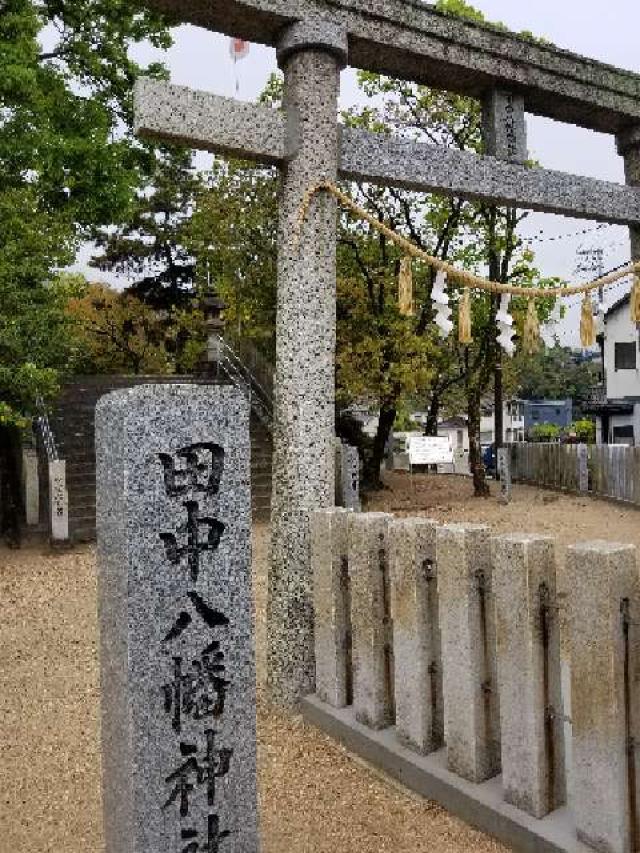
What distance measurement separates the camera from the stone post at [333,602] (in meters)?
5.58

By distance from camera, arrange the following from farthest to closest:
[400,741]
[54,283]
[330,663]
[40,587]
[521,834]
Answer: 1. [54,283]
2. [40,587]
3. [330,663]
4. [400,741]
5. [521,834]

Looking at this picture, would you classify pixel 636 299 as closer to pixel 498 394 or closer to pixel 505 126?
pixel 505 126

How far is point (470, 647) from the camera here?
4.36 m

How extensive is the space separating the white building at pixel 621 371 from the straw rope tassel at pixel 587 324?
25726 millimetres

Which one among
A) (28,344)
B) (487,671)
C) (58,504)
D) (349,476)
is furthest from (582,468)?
(487,671)

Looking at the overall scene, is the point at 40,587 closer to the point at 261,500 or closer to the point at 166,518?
the point at 261,500

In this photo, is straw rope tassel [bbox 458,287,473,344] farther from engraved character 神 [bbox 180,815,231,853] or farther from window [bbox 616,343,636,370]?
window [bbox 616,343,636,370]

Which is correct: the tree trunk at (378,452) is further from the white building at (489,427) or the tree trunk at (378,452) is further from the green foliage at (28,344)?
the white building at (489,427)

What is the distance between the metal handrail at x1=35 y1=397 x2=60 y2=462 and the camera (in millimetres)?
14539

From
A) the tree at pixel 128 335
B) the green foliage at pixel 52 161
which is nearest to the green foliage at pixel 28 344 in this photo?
Result: the green foliage at pixel 52 161

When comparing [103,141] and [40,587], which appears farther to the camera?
[103,141]

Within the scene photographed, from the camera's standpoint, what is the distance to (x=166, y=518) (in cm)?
326

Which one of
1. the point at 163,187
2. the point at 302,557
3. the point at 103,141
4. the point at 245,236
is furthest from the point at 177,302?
the point at 302,557

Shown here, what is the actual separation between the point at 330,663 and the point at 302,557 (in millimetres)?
814
